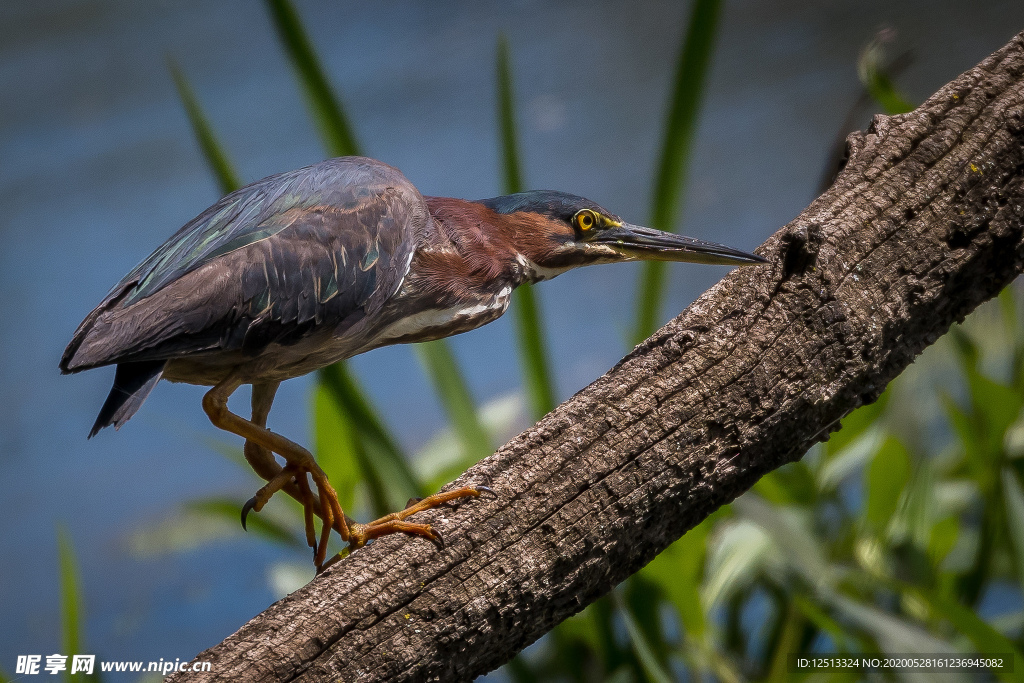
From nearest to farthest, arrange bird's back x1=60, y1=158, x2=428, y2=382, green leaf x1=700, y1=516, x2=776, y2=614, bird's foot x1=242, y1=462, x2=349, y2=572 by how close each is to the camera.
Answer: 1. bird's back x1=60, y1=158, x2=428, y2=382
2. bird's foot x1=242, y1=462, x2=349, y2=572
3. green leaf x1=700, y1=516, x2=776, y2=614

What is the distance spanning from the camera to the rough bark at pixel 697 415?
105 cm

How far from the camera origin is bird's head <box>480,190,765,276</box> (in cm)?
152

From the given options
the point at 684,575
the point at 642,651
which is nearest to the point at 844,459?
the point at 684,575

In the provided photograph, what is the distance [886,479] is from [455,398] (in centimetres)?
131

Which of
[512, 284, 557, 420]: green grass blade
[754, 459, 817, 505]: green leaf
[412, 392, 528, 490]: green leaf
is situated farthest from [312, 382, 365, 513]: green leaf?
[754, 459, 817, 505]: green leaf

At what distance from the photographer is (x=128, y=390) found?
1.17m

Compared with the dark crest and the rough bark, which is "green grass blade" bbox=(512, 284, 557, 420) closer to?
the dark crest

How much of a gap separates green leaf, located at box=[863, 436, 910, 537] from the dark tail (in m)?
1.99

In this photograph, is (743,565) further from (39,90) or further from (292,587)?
(39,90)

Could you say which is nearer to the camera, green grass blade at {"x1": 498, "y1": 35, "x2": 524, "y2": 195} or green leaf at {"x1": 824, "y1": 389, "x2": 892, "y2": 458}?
green grass blade at {"x1": 498, "y1": 35, "x2": 524, "y2": 195}

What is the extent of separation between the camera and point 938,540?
7.98 ft

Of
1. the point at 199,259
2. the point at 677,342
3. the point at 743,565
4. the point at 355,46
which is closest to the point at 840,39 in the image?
the point at 355,46

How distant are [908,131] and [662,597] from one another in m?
1.31

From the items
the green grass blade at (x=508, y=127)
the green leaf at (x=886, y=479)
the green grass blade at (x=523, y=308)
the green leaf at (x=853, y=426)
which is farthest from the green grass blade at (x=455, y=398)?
the green leaf at (x=886, y=479)
